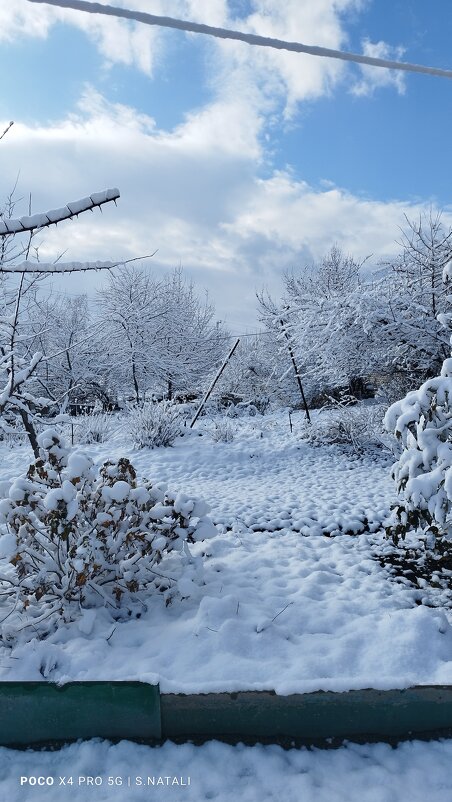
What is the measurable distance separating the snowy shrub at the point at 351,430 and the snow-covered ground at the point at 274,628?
142 inches

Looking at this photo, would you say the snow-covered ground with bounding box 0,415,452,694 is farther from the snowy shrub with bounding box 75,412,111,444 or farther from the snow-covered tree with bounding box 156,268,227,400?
the snow-covered tree with bounding box 156,268,227,400

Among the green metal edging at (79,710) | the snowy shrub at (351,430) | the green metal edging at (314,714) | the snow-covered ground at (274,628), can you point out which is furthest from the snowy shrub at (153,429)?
the green metal edging at (314,714)

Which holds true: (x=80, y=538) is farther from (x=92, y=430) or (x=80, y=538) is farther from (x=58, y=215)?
(x=92, y=430)

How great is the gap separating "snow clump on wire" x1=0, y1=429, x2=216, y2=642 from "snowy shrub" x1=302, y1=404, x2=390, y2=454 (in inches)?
234

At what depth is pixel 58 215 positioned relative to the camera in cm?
166

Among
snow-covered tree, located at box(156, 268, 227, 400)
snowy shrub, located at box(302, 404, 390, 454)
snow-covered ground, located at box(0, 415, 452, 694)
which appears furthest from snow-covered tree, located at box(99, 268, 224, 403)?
snow-covered ground, located at box(0, 415, 452, 694)

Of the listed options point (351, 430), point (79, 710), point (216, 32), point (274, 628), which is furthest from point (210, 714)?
point (351, 430)

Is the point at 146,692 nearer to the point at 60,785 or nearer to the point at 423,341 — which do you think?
the point at 60,785

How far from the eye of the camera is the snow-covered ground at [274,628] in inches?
98.7

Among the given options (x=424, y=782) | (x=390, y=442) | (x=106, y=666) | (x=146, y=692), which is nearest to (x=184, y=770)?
(x=146, y=692)

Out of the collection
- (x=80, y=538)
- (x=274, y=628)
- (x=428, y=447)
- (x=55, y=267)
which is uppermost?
(x=55, y=267)

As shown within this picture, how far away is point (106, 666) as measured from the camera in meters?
2.61

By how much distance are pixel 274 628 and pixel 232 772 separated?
969 millimetres

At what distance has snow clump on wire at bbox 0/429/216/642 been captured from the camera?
2.98 m
